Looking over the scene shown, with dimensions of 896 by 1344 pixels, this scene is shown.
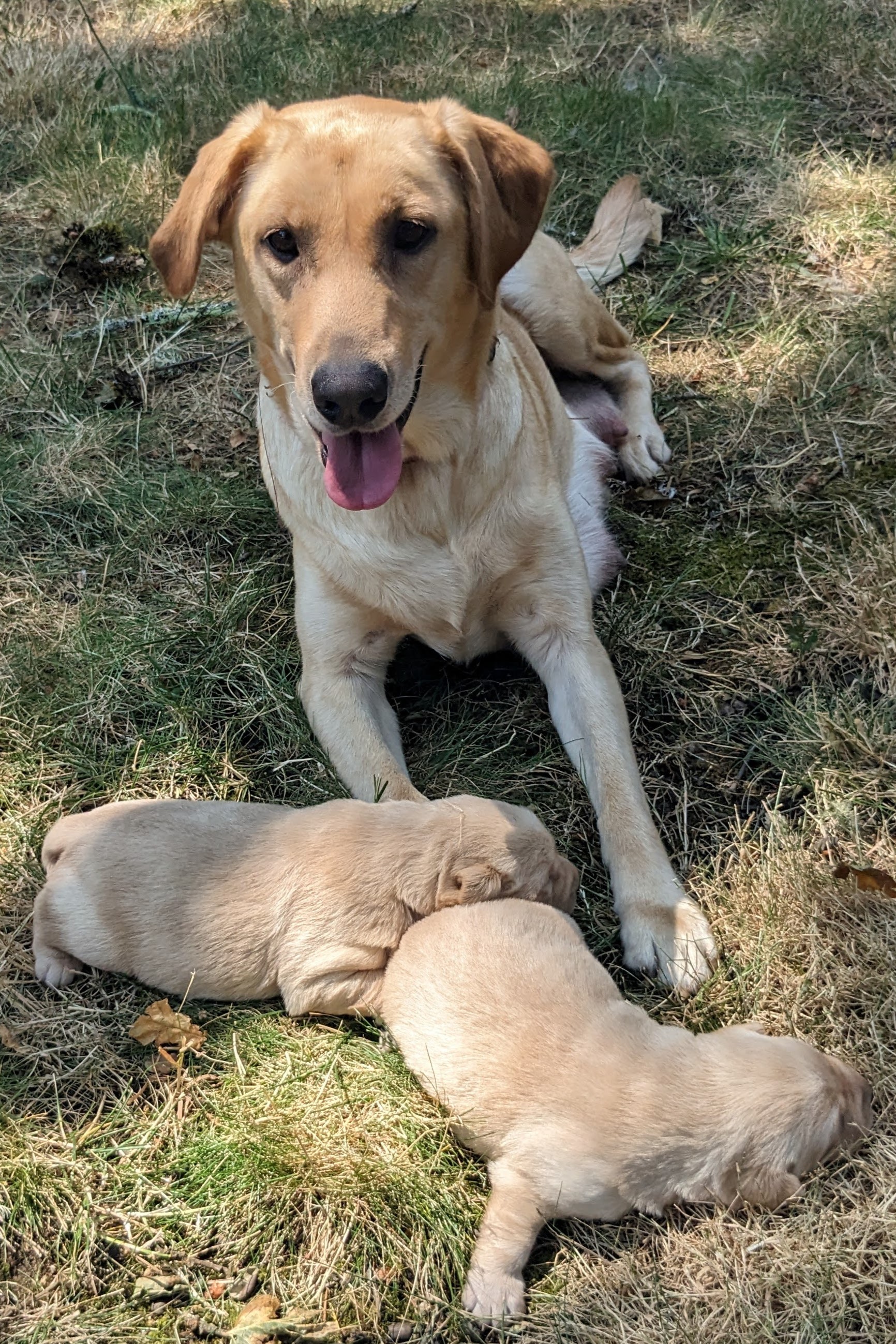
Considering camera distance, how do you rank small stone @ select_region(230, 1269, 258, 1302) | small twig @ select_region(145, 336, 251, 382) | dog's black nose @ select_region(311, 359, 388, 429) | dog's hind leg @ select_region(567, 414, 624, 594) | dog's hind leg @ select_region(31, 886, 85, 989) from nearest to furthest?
small stone @ select_region(230, 1269, 258, 1302) → dog's black nose @ select_region(311, 359, 388, 429) → dog's hind leg @ select_region(31, 886, 85, 989) → dog's hind leg @ select_region(567, 414, 624, 594) → small twig @ select_region(145, 336, 251, 382)

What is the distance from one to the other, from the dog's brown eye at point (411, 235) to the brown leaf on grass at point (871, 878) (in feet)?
5.65

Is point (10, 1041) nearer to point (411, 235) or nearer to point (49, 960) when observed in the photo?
point (49, 960)

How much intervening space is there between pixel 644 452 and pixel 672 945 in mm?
1797

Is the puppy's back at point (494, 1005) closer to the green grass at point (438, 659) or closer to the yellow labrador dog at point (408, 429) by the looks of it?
the green grass at point (438, 659)

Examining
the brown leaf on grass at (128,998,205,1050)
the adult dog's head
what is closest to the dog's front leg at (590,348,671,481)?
the adult dog's head

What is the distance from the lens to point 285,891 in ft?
7.86

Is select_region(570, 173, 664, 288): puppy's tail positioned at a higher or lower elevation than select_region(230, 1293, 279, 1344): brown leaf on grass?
higher

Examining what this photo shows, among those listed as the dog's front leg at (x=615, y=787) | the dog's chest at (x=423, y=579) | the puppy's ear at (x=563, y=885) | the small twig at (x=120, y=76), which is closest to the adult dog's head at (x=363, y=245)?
the dog's chest at (x=423, y=579)

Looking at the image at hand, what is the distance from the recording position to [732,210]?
14.9 feet

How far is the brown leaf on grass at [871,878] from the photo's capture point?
2.54 meters

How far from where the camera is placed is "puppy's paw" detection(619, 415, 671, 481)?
3707 millimetres

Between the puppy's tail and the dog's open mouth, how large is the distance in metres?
2.00

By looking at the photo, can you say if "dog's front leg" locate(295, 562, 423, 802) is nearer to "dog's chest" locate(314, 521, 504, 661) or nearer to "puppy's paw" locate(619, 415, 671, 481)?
"dog's chest" locate(314, 521, 504, 661)

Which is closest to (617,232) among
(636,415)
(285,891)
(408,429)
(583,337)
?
(583,337)
